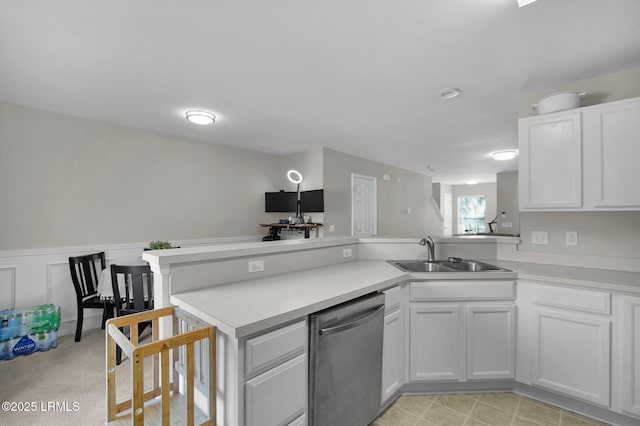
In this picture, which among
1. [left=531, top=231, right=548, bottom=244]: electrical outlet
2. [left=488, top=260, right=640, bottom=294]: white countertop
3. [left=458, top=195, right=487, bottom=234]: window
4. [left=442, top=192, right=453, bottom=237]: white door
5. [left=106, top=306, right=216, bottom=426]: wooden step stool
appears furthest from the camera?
[left=442, top=192, right=453, bottom=237]: white door

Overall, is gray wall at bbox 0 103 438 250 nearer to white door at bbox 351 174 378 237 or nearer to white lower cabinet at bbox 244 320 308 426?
white door at bbox 351 174 378 237

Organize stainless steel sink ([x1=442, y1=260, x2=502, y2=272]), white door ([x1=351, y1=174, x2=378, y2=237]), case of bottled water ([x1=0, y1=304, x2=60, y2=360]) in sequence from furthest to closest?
white door ([x1=351, y1=174, x2=378, y2=237]) < case of bottled water ([x1=0, y1=304, x2=60, y2=360]) < stainless steel sink ([x1=442, y1=260, x2=502, y2=272])

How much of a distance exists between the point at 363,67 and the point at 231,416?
236cm

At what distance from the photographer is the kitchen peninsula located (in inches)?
52.2

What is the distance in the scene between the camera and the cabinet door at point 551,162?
2.08m

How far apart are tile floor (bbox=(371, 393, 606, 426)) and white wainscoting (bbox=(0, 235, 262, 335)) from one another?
3.53 meters

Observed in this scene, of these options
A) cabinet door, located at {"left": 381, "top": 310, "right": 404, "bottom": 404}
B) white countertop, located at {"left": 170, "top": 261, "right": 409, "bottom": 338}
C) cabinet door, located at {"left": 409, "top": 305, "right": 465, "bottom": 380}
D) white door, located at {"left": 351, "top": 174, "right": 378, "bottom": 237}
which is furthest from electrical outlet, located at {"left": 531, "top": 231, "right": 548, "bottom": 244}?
white door, located at {"left": 351, "top": 174, "right": 378, "bottom": 237}

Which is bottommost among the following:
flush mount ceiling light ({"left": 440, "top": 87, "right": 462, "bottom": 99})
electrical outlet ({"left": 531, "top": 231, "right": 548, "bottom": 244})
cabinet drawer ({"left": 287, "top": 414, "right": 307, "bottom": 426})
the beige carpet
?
the beige carpet

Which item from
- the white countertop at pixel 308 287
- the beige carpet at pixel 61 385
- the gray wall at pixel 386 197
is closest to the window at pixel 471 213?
the gray wall at pixel 386 197

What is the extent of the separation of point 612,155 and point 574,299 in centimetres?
103

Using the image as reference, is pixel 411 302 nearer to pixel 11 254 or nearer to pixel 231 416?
pixel 231 416

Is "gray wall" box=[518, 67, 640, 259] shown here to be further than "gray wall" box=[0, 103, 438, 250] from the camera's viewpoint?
No

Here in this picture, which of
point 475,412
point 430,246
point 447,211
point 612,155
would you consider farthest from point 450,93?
point 447,211

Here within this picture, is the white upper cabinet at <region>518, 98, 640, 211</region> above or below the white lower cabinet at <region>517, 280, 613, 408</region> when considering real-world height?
above
